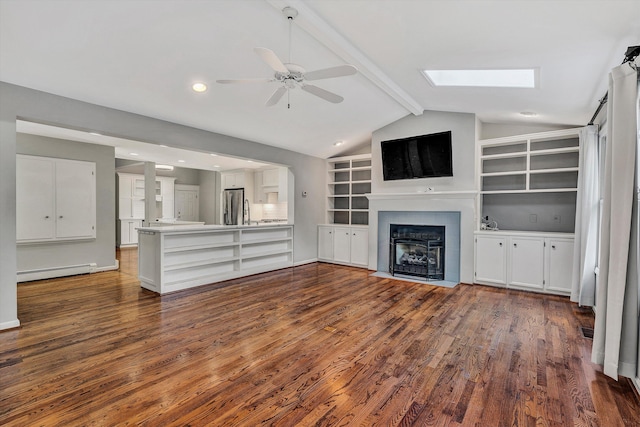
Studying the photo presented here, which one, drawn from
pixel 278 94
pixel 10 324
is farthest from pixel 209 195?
pixel 278 94

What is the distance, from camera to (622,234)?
226 centimetres

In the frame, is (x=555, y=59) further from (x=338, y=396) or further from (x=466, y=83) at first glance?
(x=338, y=396)

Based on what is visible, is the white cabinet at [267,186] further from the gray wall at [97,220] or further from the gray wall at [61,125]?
the gray wall at [97,220]

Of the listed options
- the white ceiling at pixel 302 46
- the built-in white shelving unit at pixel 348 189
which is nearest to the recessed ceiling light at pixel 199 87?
the white ceiling at pixel 302 46

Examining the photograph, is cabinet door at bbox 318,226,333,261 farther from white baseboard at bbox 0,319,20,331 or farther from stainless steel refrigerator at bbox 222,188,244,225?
white baseboard at bbox 0,319,20,331

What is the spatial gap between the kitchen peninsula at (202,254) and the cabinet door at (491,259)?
380 cm

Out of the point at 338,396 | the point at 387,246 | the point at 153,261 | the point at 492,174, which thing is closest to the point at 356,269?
the point at 387,246

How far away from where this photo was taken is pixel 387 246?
20.4ft

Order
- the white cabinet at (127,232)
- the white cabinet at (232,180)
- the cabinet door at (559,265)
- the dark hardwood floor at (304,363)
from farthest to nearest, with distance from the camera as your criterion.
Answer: the white cabinet at (127,232)
the white cabinet at (232,180)
the cabinet door at (559,265)
the dark hardwood floor at (304,363)

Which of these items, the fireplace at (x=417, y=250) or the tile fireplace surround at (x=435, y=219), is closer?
the tile fireplace surround at (x=435, y=219)

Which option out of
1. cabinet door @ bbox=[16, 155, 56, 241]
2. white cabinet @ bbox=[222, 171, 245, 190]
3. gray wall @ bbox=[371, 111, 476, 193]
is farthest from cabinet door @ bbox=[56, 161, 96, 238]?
gray wall @ bbox=[371, 111, 476, 193]

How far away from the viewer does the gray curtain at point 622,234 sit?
2.22 m

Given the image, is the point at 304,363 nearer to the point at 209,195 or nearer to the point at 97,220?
the point at 97,220

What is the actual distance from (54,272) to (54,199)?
136 centimetres
